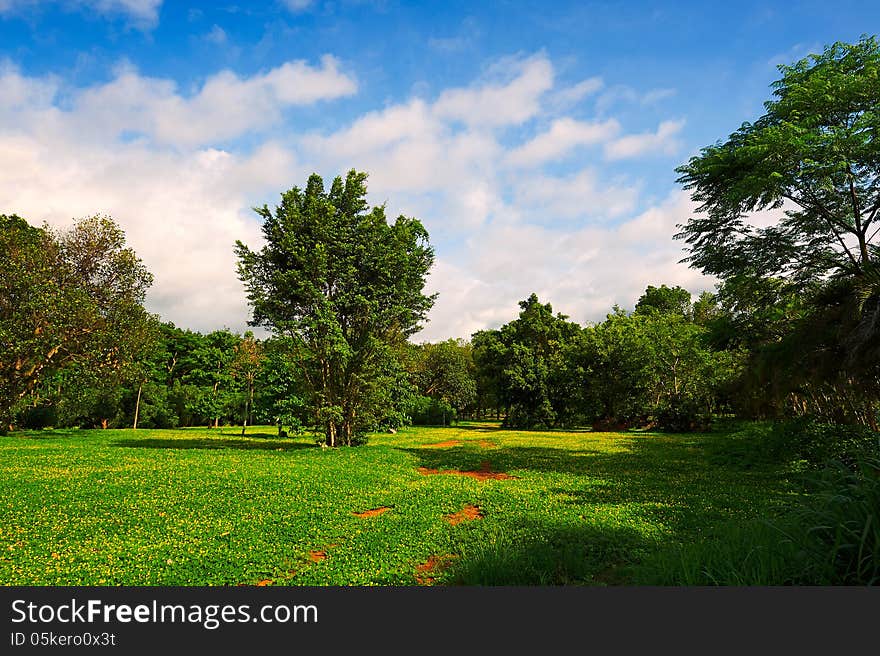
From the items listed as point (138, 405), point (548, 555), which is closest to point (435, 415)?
point (138, 405)

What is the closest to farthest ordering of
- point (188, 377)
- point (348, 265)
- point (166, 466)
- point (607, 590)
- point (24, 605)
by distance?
point (607, 590) < point (24, 605) < point (166, 466) < point (348, 265) < point (188, 377)

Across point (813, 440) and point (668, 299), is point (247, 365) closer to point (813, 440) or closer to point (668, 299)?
point (813, 440)

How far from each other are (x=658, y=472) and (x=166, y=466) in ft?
54.7

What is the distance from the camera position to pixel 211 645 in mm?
3277

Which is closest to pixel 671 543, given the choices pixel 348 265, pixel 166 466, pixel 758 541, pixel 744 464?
pixel 758 541

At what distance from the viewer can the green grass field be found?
5.79m

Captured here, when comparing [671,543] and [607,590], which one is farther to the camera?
[671,543]

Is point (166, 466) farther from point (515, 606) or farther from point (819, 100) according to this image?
point (819, 100)

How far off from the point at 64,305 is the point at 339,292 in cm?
1566

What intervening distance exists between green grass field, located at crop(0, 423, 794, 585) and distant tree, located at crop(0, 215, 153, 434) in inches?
423

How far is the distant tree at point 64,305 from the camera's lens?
23641 mm

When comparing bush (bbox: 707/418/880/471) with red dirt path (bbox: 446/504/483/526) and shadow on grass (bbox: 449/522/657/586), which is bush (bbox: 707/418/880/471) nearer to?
shadow on grass (bbox: 449/522/657/586)

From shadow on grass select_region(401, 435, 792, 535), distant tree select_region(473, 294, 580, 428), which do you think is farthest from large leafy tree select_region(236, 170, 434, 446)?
distant tree select_region(473, 294, 580, 428)

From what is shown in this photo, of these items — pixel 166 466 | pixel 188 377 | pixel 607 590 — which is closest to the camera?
pixel 607 590
